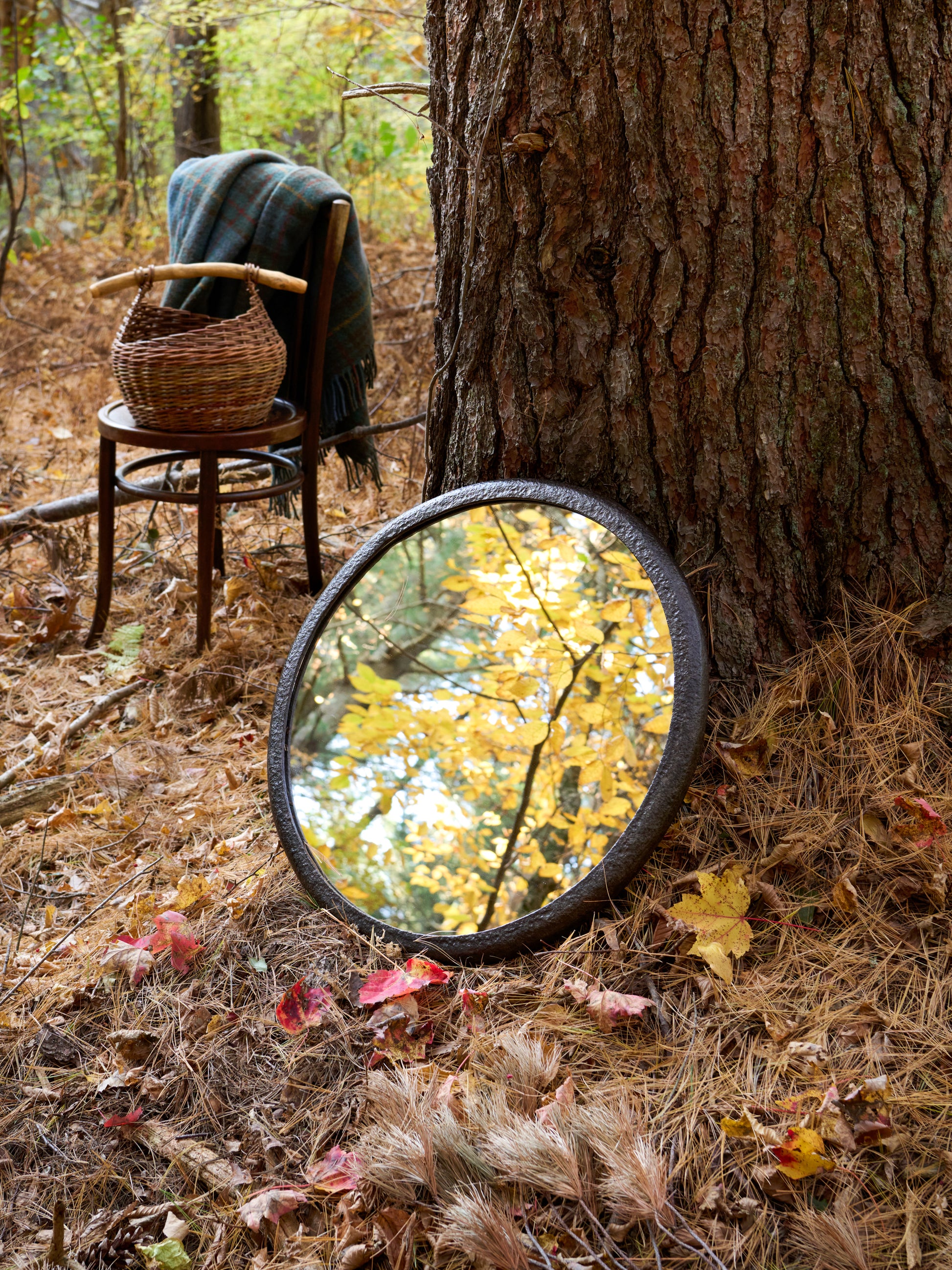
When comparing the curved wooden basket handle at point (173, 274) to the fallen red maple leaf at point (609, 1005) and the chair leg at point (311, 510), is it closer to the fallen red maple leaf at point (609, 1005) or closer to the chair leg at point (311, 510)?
the chair leg at point (311, 510)

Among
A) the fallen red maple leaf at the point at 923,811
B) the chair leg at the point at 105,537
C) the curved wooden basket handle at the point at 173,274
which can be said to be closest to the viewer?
the fallen red maple leaf at the point at 923,811

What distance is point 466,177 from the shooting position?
2.01 m

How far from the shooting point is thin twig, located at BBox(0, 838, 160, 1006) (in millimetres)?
1798

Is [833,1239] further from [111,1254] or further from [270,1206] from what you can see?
[111,1254]

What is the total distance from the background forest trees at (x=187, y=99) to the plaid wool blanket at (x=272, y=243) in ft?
10.1

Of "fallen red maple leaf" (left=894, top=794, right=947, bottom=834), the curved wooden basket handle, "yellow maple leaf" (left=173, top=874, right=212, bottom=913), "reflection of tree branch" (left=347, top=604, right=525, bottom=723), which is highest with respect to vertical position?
the curved wooden basket handle

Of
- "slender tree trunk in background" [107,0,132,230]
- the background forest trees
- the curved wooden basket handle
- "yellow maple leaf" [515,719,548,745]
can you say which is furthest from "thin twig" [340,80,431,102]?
"slender tree trunk in background" [107,0,132,230]

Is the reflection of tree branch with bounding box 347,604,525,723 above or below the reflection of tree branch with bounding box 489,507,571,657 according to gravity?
below

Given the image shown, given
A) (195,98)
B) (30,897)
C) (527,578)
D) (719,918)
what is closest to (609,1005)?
(719,918)

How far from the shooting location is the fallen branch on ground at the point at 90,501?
3363 mm

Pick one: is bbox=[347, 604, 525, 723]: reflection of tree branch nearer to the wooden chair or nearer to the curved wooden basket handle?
the wooden chair

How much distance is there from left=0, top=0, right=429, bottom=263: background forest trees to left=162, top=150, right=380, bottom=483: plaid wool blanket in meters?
3.07

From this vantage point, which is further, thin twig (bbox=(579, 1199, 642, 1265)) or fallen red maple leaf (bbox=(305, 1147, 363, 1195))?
fallen red maple leaf (bbox=(305, 1147, 363, 1195))

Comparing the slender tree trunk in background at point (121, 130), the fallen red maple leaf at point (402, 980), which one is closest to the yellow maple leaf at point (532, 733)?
the fallen red maple leaf at point (402, 980)
